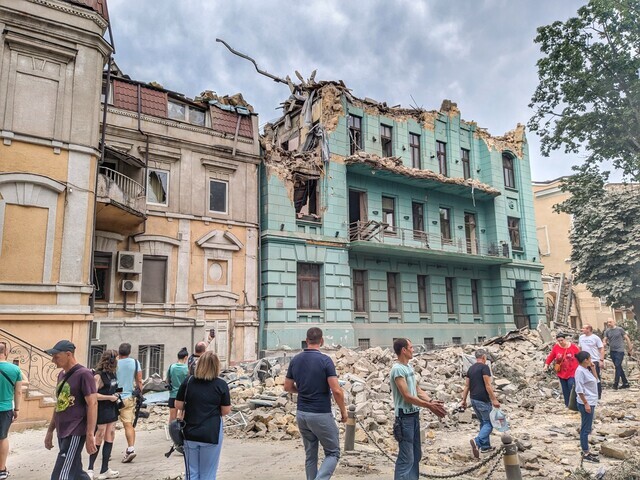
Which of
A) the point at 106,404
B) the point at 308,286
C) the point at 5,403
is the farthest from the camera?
the point at 308,286

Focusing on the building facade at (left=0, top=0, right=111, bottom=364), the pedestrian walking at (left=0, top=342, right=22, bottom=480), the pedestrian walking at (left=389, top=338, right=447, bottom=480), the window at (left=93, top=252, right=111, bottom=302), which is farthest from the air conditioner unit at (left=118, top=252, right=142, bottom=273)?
the pedestrian walking at (left=389, top=338, right=447, bottom=480)

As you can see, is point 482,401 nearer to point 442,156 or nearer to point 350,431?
point 350,431

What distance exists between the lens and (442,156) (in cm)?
2491

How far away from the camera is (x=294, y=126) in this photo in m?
22.9

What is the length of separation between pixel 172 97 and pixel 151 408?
11655 millimetres

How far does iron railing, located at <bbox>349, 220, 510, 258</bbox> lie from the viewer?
20906 millimetres

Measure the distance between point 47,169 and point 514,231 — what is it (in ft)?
78.8

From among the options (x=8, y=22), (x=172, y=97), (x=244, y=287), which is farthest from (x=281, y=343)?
(x=8, y=22)

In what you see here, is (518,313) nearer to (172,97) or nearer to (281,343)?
(281,343)

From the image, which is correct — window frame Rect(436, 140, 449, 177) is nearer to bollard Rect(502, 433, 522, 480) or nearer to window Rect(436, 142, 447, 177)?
window Rect(436, 142, 447, 177)

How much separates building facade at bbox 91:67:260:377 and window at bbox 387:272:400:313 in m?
7.07

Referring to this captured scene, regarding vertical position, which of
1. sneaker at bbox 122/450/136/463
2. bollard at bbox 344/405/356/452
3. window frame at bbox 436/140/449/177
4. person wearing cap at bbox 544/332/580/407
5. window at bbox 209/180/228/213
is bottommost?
sneaker at bbox 122/450/136/463

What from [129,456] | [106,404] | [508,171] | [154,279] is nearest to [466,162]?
[508,171]

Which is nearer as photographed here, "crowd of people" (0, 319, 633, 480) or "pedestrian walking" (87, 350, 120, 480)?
"crowd of people" (0, 319, 633, 480)
